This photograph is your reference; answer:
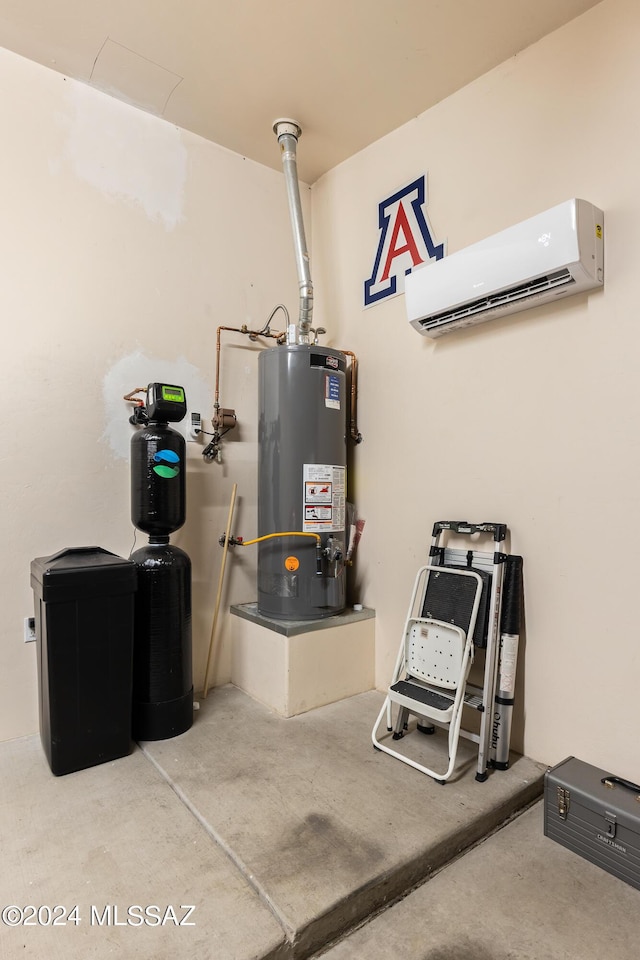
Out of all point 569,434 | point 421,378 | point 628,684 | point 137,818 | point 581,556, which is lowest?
point 137,818

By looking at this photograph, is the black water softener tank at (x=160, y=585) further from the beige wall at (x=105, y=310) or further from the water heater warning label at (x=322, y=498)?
the water heater warning label at (x=322, y=498)

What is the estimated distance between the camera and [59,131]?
239 centimetres

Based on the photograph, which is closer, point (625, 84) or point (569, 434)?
point (625, 84)

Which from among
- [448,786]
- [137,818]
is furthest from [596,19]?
[137,818]

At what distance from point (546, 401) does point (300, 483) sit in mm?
1176

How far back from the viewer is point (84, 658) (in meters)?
2.03

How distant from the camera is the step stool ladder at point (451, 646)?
6.56ft

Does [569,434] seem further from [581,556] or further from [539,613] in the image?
[539,613]

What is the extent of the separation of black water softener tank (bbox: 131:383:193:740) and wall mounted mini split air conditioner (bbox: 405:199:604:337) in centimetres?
121

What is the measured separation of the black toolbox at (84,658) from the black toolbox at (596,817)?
163 cm

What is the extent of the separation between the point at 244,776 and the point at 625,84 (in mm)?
2898

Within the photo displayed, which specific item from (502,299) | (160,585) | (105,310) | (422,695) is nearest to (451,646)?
(422,695)

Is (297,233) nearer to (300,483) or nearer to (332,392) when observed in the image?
(332,392)

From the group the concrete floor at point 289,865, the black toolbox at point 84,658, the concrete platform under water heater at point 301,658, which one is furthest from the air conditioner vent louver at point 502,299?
the concrete floor at point 289,865
